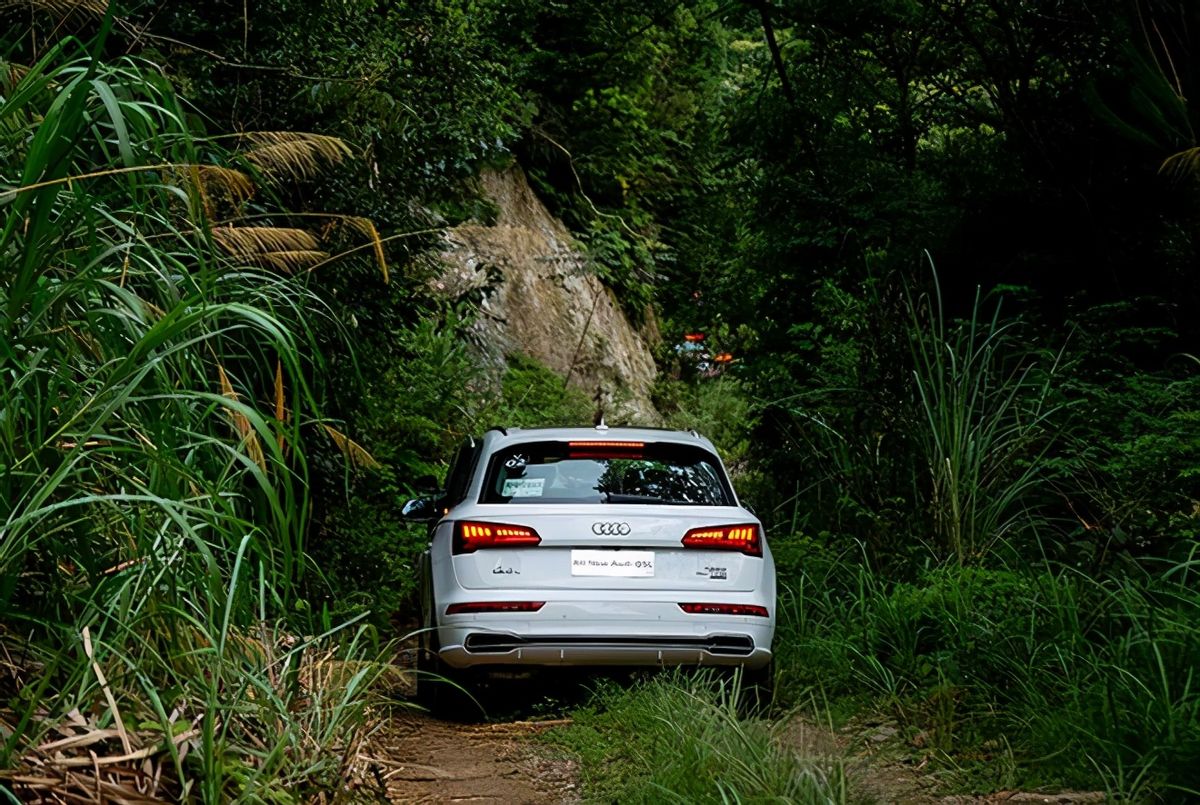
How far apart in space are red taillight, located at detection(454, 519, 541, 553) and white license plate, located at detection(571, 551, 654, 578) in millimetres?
249

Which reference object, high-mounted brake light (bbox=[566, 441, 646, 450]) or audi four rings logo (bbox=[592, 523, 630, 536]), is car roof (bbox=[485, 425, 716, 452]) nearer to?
high-mounted brake light (bbox=[566, 441, 646, 450])

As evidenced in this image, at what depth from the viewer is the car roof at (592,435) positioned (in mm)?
8305

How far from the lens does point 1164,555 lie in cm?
777

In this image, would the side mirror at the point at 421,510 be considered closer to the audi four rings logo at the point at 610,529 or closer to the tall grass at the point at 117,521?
the audi four rings logo at the point at 610,529

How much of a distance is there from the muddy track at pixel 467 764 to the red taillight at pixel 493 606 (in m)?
0.64

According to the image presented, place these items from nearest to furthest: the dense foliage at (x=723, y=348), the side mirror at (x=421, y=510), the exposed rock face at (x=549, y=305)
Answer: the dense foliage at (x=723, y=348), the side mirror at (x=421, y=510), the exposed rock face at (x=549, y=305)

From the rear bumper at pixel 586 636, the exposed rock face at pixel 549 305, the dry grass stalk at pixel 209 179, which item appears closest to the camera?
the dry grass stalk at pixel 209 179

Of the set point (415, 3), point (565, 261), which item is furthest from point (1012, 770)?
point (565, 261)

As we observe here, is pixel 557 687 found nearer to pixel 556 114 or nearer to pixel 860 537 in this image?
pixel 860 537

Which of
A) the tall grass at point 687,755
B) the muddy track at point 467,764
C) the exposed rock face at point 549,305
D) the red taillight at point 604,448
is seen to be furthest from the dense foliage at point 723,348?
the red taillight at point 604,448

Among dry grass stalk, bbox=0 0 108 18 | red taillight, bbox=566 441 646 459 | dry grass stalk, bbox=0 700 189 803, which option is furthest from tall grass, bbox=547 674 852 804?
dry grass stalk, bbox=0 0 108 18

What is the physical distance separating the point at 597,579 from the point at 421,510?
71.2 inches

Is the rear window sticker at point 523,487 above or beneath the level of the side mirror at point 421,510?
above

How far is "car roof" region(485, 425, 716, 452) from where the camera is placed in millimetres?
8305
